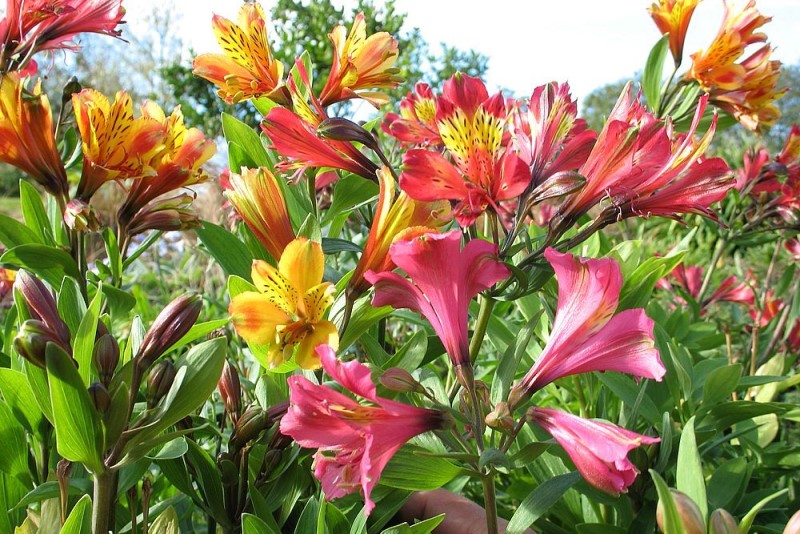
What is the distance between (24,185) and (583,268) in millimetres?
729

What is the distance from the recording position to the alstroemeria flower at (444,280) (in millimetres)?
511

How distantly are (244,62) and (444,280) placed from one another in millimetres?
432

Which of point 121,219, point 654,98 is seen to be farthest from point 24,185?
point 654,98

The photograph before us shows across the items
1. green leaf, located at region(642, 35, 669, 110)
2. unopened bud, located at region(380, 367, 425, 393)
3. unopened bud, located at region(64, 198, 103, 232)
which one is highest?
green leaf, located at region(642, 35, 669, 110)

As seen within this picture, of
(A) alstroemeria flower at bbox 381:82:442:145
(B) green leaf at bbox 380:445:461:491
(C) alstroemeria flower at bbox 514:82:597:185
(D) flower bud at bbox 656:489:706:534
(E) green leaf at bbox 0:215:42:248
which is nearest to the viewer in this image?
(D) flower bud at bbox 656:489:706:534

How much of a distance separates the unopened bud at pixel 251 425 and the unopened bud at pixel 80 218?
0.28 metres

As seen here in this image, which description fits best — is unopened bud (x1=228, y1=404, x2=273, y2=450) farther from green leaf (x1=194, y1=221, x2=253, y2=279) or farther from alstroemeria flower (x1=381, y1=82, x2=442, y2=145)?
alstroemeria flower (x1=381, y1=82, x2=442, y2=145)

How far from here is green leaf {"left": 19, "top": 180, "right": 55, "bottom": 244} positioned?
2.76 feet

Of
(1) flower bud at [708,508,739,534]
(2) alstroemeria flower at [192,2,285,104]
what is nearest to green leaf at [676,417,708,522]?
(1) flower bud at [708,508,739,534]

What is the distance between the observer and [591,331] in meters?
0.53

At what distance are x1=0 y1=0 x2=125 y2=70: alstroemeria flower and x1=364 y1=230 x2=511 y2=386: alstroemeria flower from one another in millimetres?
608

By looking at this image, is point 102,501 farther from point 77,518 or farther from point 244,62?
point 244,62

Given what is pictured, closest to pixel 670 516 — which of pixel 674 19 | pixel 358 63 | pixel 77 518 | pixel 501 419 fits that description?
pixel 501 419

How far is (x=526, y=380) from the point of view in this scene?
1.79 ft
